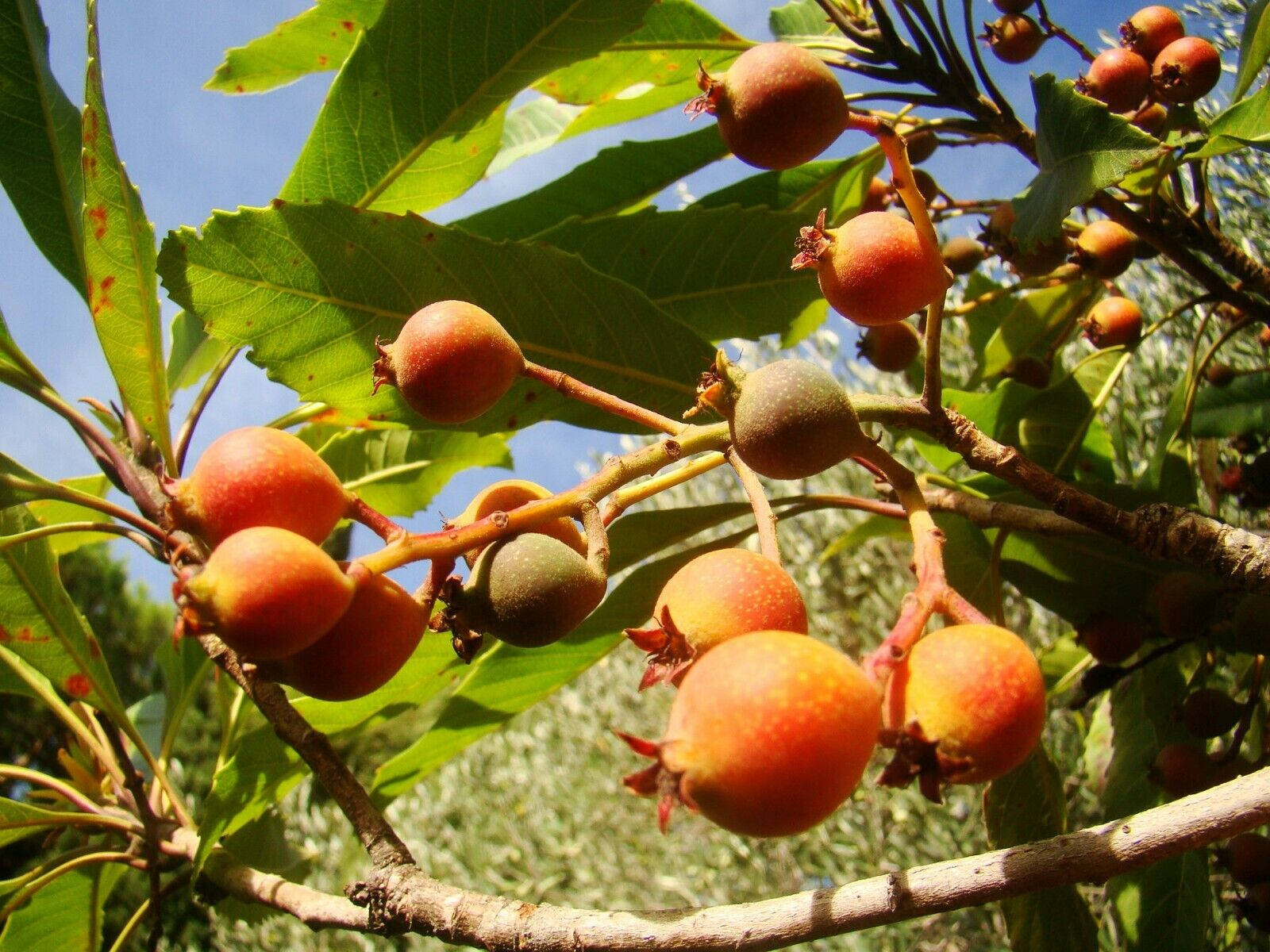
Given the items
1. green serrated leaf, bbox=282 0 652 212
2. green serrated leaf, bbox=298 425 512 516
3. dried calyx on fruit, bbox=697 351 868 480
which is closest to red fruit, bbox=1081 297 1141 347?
green serrated leaf, bbox=282 0 652 212

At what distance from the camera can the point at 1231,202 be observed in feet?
12.3

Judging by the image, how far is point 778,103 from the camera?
118 centimetres

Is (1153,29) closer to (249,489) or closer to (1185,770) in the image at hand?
(1185,770)

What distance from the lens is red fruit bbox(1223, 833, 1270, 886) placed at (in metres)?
2.07

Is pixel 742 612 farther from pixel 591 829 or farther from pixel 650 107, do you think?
pixel 591 829

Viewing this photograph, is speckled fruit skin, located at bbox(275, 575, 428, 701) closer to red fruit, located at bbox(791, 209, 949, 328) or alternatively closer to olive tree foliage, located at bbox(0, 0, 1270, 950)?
olive tree foliage, located at bbox(0, 0, 1270, 950)

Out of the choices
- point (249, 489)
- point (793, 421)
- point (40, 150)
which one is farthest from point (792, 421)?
point (40, 150)

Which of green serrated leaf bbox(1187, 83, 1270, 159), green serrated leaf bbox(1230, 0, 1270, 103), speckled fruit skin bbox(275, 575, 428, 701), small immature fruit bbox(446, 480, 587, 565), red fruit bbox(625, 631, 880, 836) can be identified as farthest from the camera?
green serrated leaf bbox(1230, 0, 1270, 103)

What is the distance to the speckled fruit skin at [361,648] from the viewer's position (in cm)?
89

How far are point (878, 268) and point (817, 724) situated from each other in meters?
0.62

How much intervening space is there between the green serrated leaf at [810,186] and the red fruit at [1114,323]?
65 cm

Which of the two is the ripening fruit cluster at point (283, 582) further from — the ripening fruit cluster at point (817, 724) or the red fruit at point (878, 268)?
the red fruit at point (878, 268)

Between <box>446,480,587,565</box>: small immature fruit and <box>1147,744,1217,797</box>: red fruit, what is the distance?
145 cm

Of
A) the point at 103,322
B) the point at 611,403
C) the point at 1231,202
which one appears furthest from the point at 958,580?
the point at 1231,202
